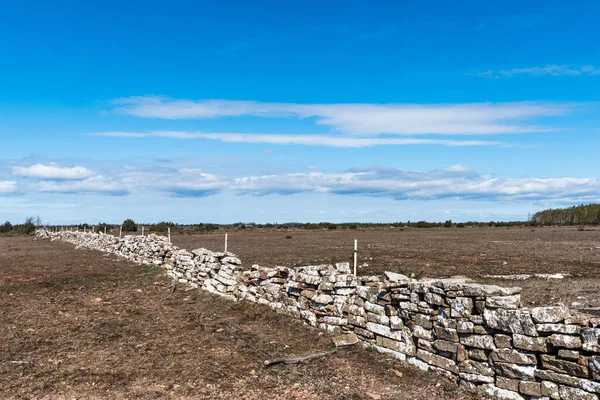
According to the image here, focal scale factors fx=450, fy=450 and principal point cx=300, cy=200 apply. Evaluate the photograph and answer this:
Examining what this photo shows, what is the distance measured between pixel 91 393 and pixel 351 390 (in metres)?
4.27

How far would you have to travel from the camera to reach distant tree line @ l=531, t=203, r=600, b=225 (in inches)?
4491

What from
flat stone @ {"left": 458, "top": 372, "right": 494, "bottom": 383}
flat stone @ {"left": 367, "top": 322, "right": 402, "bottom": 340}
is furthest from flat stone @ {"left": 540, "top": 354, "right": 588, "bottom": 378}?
flat stone @ {"left": 367, "top": 322, "right": 402, "bottom": 340}

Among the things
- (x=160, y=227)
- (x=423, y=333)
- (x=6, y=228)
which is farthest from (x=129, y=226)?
(x=423, y=333)

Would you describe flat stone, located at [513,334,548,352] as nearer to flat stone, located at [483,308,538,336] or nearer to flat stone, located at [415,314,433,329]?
flat stone, located at [483,308,538,336]

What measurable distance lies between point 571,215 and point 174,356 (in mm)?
141175

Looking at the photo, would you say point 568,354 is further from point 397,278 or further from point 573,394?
point 397,278

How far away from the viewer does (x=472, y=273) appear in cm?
1877

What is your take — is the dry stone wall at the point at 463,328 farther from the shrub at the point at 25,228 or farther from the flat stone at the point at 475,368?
the shrub at the point at 25,228

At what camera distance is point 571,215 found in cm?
12631

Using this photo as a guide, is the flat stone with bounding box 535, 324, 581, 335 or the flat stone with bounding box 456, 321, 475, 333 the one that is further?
the flat stone with bounding box 456, 321, 475, 333

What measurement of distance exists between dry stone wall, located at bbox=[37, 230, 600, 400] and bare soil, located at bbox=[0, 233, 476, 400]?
396 millimetres

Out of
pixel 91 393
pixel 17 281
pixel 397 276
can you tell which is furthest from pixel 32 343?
pixel 17 281

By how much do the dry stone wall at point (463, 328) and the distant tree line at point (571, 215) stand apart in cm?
11704

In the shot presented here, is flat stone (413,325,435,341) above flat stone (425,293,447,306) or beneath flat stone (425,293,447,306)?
beneath
